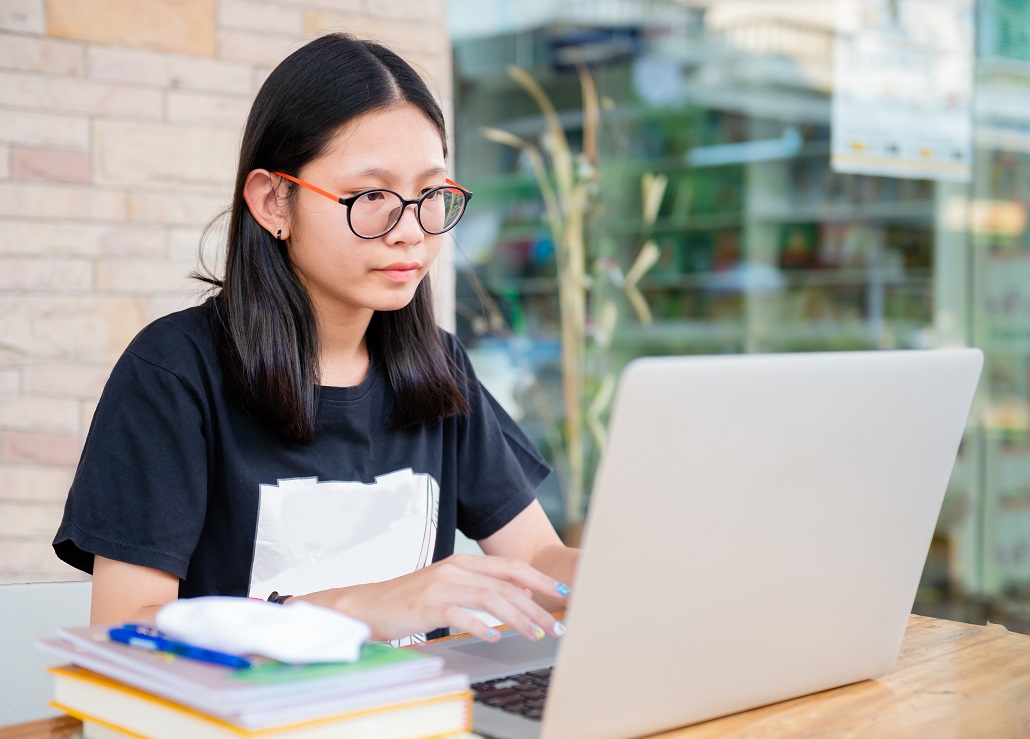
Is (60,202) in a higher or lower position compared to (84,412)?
higher

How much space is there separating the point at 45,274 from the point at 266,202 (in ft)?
3.03

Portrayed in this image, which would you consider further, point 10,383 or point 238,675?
point 10,383

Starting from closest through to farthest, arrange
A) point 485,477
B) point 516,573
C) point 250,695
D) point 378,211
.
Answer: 1. point 250,695
2. point 516,573
3. point 378,211
4. point 485,477

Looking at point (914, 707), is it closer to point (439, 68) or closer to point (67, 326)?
point (67, 326)

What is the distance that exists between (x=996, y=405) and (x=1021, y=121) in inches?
32.7

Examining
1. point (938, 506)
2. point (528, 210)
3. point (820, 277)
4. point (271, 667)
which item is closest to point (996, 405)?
point (820, 277)

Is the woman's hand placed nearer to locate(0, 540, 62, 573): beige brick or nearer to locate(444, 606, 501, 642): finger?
locate(444, 606, 501, 642): finger

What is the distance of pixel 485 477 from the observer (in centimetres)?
143

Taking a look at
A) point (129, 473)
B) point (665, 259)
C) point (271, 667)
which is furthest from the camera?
point (665, 259)

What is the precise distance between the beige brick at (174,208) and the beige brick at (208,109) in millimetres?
139

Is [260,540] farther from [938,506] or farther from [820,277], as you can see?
[820,277]

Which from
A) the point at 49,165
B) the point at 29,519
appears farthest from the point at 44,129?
the point at 29,519

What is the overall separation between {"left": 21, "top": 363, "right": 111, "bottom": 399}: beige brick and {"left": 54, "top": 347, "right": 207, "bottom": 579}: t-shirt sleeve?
0.95 metres

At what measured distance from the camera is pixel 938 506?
2.85 feet
